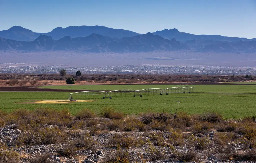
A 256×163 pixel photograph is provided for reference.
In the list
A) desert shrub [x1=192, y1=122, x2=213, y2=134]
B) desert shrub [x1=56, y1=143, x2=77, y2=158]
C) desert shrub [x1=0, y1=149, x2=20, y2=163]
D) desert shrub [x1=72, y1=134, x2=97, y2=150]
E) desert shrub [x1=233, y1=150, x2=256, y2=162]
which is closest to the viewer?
desert shrub [x1=0, y1=149, x2=20, y2=163]

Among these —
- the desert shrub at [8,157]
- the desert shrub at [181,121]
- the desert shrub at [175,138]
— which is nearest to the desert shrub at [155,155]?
the desert shrub at [175,138]

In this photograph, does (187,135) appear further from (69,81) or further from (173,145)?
(69,81)

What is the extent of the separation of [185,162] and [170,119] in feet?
28.1

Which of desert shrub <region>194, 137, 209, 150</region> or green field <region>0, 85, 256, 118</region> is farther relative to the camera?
green field <region>0, 85, 256, 118</region>

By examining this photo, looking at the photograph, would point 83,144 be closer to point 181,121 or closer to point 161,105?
point 181,121

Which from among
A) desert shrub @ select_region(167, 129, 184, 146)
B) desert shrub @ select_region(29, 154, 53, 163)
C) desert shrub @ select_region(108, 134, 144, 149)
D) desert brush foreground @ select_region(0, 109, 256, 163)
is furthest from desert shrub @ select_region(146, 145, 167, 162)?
desert shrub @ select_region(29, 154, 53, 163)

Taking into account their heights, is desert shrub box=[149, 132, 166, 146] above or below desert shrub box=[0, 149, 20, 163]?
below

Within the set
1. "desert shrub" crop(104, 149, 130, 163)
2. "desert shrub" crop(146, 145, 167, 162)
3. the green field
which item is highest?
"desert shrub" crop(104, 149, 130, 163)

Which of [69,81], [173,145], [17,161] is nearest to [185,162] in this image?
[173,145]

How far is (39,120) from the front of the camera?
2275 cm

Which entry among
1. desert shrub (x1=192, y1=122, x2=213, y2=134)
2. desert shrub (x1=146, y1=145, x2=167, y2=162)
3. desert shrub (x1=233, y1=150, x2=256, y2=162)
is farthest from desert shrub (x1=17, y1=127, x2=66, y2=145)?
desert shrub (x1=233, y1=150, x2=256, y2=162)

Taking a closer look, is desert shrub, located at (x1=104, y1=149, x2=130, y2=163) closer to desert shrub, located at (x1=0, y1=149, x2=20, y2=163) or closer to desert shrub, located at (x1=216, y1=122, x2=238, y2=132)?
desert shrub, located at (x1=0, y1=149, x2=20, y2=163)

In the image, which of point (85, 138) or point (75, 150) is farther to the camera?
point (85, 138)

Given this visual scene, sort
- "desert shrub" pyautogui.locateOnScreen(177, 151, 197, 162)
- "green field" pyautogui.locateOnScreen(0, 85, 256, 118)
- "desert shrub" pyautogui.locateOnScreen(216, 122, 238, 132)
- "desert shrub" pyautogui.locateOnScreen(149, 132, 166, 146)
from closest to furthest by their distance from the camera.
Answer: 1. "desert shrub" pyautogui.locateOnScreen(177, 151, 197, 162)
2. "desert shrub" pyautogui.locateOnScreen(149, 132, 166, 146)
3. "desert shrub" pyautogui.locateOnScreen(216, 122, 238, 132)
4. "green field" pyautogui.locateOnScreen(0, 85, 256, 118)
